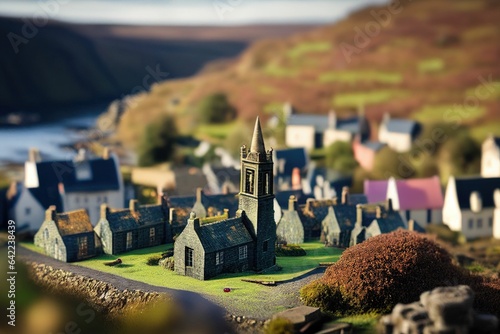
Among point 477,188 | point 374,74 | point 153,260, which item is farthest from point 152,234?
point 374,74

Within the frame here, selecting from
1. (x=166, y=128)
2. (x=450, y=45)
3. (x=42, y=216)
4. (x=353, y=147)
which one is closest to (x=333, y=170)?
(x=353, y=147)

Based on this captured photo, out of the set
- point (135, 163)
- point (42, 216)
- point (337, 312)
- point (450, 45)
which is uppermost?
point (450, 45)

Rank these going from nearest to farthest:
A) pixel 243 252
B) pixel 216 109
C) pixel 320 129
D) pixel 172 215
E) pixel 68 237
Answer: pixel 243 252 < pixel 68 237 < pixel 172 215 < pixel 320 129 < pixel 216 109

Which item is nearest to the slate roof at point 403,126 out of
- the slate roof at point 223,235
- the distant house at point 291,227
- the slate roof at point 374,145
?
the slate roof at point 374,145

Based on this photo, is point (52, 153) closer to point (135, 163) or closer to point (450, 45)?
point (135, 163)

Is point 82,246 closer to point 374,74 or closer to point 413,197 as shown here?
point 413,197

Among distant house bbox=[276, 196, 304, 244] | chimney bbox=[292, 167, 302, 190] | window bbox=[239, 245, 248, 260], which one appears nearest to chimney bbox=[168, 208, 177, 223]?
distant house bbox=[276, 196, 304, 244]
